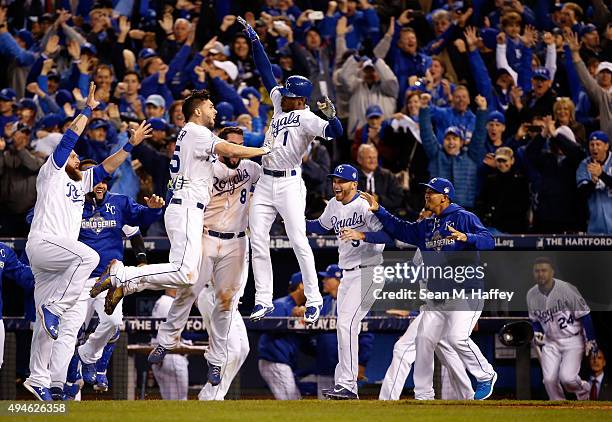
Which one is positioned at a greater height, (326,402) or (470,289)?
(470,289)

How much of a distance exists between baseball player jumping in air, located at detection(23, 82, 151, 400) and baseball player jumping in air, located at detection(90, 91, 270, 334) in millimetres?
523

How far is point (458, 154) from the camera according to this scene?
45.1ft

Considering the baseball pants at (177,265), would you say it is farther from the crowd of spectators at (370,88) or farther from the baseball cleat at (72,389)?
the crowd of spectators at (370,88)

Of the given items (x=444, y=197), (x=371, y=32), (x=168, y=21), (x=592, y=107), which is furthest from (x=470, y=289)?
(x=168, y=21)

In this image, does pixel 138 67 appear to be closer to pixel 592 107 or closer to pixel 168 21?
pixel 168 21

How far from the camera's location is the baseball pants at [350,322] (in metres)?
11.0

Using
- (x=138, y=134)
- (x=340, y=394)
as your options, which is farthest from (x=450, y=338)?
(x=138, y=134)

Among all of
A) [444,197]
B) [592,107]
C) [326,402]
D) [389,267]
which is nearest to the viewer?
[326,402]

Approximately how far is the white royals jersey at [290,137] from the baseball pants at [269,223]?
0.12 meters

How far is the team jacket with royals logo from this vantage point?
11.4m

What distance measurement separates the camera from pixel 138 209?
1144cm

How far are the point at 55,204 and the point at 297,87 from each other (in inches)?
89.6

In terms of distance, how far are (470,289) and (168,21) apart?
7.35 meters

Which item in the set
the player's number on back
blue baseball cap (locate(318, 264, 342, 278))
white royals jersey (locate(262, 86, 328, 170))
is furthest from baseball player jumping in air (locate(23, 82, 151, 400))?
the player's number on back
